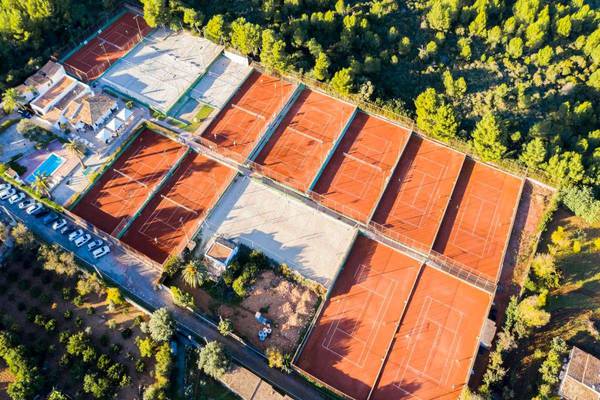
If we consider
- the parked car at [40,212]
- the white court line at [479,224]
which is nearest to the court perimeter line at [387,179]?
the white court line at [479,224]

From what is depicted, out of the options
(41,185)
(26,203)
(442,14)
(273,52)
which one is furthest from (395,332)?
(442,14)

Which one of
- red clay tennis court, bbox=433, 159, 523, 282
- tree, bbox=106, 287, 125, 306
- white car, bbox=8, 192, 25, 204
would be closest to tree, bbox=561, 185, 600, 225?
red clay tennis court, bbox=433, 159, 523, 282

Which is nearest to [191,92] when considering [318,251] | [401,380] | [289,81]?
[289,81]

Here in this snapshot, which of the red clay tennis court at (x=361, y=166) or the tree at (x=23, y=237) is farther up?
the red clay tennis court at (x=361, y=166)

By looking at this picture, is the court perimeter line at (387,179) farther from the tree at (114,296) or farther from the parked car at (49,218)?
the parked car at (49,218)

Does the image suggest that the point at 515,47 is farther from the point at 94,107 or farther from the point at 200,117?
the point at 94,107

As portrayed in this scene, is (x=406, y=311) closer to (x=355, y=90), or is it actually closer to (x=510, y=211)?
(x=510, y=211)
